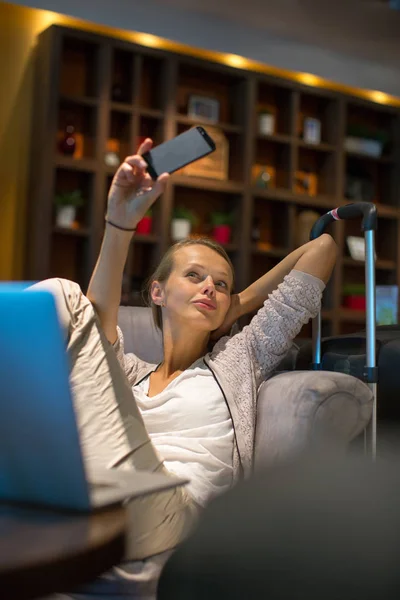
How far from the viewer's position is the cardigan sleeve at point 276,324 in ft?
5.86

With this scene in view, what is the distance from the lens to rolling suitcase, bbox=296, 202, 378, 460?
183cm

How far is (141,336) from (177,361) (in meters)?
0.47

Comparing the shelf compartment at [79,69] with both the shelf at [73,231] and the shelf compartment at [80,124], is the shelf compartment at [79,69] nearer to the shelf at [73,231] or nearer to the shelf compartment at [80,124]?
the shelf compartment at [80,124]

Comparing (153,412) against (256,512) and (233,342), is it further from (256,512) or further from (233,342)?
(256,512)

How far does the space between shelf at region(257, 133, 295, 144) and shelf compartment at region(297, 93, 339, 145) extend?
24cm

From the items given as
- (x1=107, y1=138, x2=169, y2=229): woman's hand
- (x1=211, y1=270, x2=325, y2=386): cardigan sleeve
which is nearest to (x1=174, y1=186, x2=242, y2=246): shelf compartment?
(x1=211, y1=270, x2=325, y2=386): cardigan sleeve

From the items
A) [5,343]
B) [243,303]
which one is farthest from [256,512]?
[243,303]

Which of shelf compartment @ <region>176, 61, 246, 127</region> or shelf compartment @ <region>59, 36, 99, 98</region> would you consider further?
shelf compartment @ <region>176, 61, 246, 127</region>

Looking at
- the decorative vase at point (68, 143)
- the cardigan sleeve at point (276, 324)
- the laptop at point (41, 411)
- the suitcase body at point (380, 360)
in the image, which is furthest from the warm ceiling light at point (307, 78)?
the laptop at point (41, 411)

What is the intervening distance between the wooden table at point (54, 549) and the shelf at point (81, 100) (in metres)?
4.23

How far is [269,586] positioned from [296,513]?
0.06 metres

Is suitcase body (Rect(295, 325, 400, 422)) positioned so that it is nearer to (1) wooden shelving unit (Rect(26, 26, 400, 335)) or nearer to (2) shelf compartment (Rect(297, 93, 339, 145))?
(1) wooden shelving unit (Rect(26, 26, 400, 335))

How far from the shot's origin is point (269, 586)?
495 mm

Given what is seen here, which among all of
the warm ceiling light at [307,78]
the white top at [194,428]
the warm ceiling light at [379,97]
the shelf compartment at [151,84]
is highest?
the warm ceiling light at [307,78]
